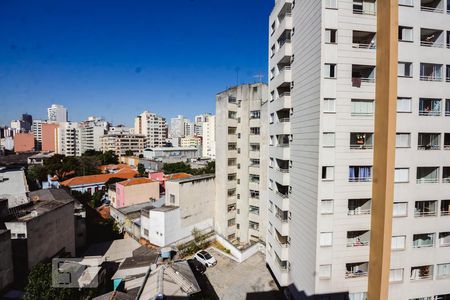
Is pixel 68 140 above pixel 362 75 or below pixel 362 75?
below

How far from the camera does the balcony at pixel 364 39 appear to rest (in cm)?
1373

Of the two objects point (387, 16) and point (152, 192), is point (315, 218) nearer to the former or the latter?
point (387, 16)

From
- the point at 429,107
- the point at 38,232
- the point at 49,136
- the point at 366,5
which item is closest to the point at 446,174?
the point at 429,107

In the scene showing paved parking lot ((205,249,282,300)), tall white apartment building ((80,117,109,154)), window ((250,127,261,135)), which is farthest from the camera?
tall white apartment building ((80,117,109,154))

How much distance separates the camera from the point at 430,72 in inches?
552

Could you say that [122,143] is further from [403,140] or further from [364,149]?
[403,140]

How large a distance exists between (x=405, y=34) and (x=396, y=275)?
1436cm

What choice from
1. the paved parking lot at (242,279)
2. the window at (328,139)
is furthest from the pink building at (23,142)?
the window at (328,139)

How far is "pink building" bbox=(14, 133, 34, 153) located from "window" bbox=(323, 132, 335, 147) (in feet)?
535

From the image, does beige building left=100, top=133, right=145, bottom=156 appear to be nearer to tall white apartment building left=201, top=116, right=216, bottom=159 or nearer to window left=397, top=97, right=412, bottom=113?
tall white apartment building left=201, top=116, right=216, bottom=159

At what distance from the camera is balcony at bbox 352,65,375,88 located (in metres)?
13.5

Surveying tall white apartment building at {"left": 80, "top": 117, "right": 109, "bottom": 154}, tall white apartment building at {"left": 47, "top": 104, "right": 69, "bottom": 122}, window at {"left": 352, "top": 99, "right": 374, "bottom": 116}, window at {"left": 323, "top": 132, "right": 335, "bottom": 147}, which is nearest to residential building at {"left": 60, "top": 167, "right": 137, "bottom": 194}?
window at {"left": 323, "top": 132, "right": 335, "bottom": 147}

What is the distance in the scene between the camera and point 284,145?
17.9 metres

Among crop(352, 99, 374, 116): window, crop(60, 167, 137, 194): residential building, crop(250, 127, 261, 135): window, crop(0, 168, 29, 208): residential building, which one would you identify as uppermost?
crop(352, 99, 374, 116): window
